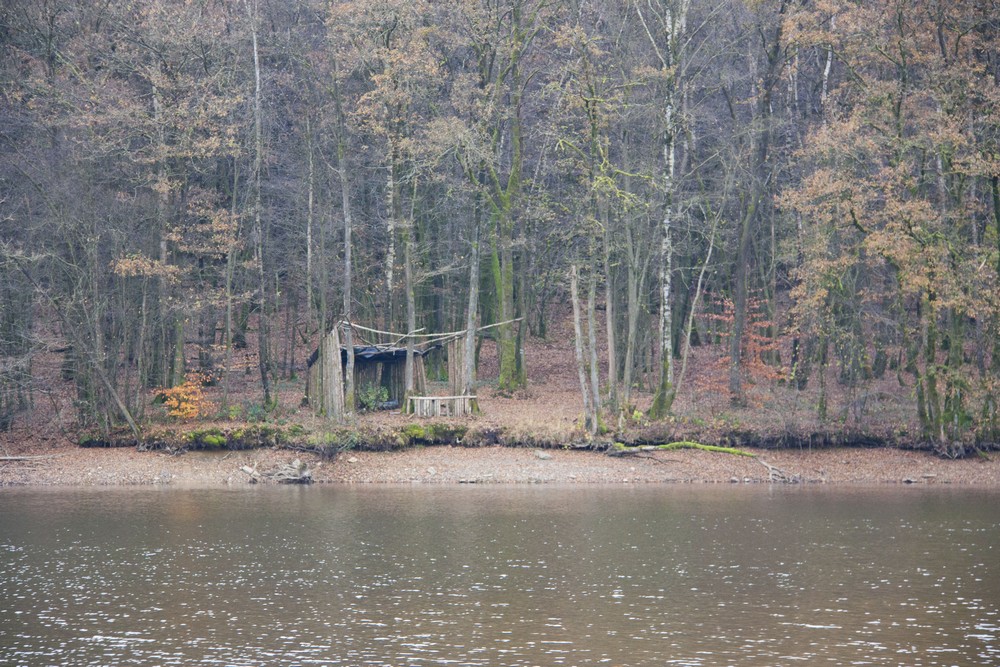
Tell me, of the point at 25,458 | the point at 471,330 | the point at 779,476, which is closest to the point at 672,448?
the point at 779,476

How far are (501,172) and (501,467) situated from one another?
12519 mm

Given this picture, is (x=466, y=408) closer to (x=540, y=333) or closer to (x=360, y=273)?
(x=360, y=273)

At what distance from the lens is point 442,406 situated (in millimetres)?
31953

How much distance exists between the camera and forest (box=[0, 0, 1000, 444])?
2903cm

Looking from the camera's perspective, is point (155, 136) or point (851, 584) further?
point (155, 136)

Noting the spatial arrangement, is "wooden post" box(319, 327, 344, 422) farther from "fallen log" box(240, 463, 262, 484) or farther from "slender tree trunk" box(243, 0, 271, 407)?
"fallen log" box(240, 463, 262, 484)

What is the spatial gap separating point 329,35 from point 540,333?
17780 millimetres

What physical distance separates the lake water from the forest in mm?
5749

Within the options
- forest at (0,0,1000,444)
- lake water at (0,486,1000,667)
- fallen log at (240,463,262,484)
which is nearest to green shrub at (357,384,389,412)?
forest at (0,0,1000,444)

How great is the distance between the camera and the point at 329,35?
31.2 m

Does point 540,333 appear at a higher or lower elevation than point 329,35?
lower

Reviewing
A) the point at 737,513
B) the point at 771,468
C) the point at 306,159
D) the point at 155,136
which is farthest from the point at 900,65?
the point at 155,136

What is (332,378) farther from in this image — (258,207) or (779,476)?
Answer: (779,476)

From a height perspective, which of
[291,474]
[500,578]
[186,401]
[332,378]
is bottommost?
[500,578]
